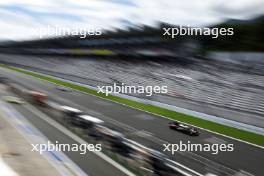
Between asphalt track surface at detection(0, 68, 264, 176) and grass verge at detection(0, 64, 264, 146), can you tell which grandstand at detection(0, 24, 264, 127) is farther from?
asphalt track surface at detection(0, 68, 264, 176)

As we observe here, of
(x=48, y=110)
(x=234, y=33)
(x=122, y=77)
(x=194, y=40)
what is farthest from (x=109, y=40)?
(x=48, y=110)

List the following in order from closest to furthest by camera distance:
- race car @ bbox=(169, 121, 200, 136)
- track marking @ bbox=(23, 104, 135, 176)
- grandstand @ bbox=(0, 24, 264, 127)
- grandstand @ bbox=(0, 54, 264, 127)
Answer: track marking @ bbox=(23, 104, 135, 176)
race car @ bbox=(169, 121, 200, 136)
grandstand @ bbox=(0, 54, 264, 127)
grandstand @ bbox=(0, 24, 264, 127)

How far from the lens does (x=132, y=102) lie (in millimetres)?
29797

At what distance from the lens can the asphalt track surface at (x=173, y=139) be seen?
1400cm

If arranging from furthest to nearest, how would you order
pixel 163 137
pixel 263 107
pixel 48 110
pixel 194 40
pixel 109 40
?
pixel 109 40, pixel 194 40, pixel 48 110, pixel 263 107, pixel 163 137

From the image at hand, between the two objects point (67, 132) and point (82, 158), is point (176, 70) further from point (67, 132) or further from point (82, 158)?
point (82, 158)

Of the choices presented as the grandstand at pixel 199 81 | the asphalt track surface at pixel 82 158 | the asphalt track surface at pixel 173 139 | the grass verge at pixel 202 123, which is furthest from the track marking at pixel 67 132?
the grandstand at pixel 199 81

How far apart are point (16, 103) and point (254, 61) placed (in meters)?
17.6

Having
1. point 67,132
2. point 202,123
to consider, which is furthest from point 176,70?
point 67,132

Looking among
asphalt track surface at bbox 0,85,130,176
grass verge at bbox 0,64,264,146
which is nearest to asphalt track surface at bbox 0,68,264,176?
grass verge at bbox 0,64,264,146

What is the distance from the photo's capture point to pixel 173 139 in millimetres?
17672

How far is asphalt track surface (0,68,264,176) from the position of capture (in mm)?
14000

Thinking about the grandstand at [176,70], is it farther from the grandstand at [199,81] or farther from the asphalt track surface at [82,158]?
the asphalt track surface at [82,158]

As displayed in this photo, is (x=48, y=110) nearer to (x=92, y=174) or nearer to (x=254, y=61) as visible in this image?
(x=92, y=174)
